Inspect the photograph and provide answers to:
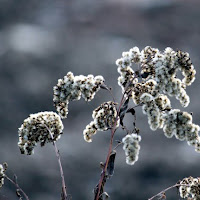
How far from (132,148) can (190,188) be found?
82cm

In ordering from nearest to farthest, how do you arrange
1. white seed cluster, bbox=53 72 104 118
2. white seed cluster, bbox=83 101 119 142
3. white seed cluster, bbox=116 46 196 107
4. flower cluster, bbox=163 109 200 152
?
flower cluster, bbox=163 109 200 152 → white seed cluster, bbox=116 46 196 107 → white seed cluster, bbox=53 72 104 118 → white seed cluster, bbox=83 101 119 142

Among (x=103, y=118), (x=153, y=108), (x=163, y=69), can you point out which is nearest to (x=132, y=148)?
(x=153, y=108)

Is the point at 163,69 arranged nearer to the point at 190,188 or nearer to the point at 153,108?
the point at 153,108

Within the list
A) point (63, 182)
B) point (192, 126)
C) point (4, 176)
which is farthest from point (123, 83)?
point (4, 176)

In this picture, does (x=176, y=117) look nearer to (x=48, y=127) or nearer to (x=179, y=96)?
(x=179, y=96)

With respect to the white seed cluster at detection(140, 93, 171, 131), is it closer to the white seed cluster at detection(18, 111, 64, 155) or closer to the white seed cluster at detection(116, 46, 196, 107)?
the white seed cluster at detection(116, 46, 196, 107)

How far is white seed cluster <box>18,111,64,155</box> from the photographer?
16.0 feet

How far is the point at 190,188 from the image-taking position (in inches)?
182

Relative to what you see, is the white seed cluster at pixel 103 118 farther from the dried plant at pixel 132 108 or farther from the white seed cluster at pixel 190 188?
the white seed cluster at pixel 190 188

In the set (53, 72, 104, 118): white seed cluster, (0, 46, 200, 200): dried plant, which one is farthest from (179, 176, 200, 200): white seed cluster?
(53, 72, 104, 118): white seed cluster

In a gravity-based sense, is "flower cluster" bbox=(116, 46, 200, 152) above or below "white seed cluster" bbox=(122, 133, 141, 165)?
above

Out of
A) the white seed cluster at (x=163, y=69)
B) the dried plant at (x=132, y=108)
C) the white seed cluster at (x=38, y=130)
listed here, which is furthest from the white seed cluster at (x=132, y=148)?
the white seed cluster at (x=38, y=130)

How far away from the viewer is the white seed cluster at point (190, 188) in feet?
15.0

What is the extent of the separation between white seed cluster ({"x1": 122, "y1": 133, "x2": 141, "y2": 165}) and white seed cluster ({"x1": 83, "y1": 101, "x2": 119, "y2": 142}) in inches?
15.6
